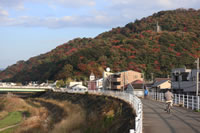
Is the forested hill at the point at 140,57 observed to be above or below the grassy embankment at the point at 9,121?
above

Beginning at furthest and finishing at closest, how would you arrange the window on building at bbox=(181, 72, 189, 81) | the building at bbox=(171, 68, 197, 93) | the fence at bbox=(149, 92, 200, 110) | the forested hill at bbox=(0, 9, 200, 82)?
the forested hill at bbox=(0, 9, 200, 82)
the window on building at bbox=(181, 72, 189, 81)
the building at bbox=(171, 68, 197, 93)
the fence at bbox=(149, 92, 200, 110)

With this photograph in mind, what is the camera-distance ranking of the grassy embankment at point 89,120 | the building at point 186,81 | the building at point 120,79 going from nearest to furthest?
the grassy embankment at point 89,120 → the building at point 186,81 → the building at point 120,79

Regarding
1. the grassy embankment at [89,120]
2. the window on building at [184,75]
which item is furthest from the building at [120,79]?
the grassy embankment at [89,120]

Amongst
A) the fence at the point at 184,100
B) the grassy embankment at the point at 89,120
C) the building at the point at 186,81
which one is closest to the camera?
the grassy embankment at the point at 89,120

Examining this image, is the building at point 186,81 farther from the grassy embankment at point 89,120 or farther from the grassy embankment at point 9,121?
the grassy embankment at point 9,121

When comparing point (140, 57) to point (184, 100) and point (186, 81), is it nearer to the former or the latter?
point (186, 81)

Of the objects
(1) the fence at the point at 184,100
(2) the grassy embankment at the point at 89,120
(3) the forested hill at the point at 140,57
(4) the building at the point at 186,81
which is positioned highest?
(3) the forested hill at the point at 140,57

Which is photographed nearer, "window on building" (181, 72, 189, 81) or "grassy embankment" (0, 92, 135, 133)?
"grassy embankment" (0, 92, 135, 133)

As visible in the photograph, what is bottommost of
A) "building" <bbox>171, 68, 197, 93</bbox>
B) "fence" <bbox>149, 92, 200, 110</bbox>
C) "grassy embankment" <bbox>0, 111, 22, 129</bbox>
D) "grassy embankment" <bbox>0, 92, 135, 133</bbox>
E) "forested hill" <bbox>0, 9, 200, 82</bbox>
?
"grassy embankment" <bbox>0, 111, 22, 129</bbox>

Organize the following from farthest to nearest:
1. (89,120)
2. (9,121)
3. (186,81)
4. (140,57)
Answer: (140,57) → (186,81) → (9,121) → (89,120)

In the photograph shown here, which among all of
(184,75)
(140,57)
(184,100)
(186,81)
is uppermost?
(140,57)

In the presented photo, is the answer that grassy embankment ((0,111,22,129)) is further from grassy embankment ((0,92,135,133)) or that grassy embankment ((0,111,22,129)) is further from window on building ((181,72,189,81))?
window on building ((181,72,189,81))

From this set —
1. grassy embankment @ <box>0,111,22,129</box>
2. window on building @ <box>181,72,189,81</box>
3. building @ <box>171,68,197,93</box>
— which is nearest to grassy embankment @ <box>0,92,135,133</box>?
grassy embankment @ <box>0,111,22,129</box>

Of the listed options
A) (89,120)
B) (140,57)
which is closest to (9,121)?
(89,120)
